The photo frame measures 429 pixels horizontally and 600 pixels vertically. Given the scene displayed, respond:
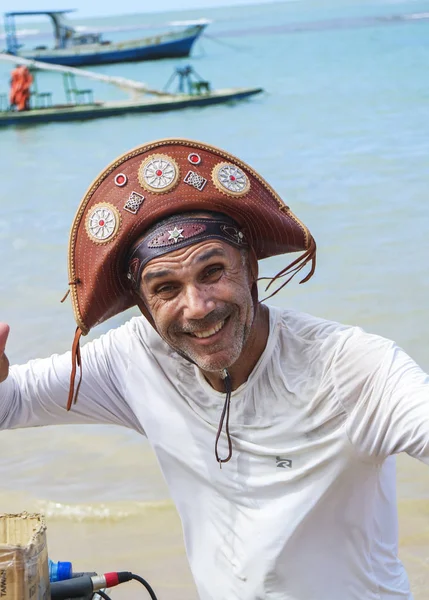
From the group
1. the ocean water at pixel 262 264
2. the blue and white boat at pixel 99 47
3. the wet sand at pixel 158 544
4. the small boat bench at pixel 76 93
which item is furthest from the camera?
the blue and white boat at pixel 99 47

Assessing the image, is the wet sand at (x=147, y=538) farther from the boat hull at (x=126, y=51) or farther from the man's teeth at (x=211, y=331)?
the boat hull at (x=126, y=51)

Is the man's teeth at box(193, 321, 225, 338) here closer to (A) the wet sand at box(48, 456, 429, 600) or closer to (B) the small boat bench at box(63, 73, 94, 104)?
(A) the wet sand at box(48, 456, 429, 600)

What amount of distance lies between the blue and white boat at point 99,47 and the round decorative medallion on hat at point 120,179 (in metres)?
40.3

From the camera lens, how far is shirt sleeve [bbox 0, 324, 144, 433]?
2.43 m

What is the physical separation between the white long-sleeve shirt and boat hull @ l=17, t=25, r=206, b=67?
41200 millimetres

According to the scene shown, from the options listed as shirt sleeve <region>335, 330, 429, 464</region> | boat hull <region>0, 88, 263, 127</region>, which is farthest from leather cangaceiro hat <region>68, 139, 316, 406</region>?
boat hull <region>0, 88, 263, 127</region>

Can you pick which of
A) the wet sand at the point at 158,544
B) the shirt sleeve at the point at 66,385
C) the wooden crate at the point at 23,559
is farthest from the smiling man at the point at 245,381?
the wet sand at the point at 158,544

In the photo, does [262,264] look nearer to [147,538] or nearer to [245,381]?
[147,538]

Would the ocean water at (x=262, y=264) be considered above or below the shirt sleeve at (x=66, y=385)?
below

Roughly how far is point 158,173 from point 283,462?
634 mm

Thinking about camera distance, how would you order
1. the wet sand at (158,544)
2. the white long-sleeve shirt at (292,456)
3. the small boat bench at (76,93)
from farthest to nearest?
1. the small boat bench at (76,93)
2. the wet sand at (158,544)
3. the white long-sleeve shirt at (292,456)

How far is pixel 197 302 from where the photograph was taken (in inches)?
81.9

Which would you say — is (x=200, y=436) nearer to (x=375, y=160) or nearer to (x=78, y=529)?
(x=78, y=529)

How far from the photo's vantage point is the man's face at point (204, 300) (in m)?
2.10
